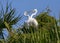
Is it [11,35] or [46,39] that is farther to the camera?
[11,35]

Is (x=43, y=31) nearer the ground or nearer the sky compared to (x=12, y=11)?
nearer the ground

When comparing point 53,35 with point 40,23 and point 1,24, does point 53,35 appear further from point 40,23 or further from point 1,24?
point 1,24

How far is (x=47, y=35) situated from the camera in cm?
469

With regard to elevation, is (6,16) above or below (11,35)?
above

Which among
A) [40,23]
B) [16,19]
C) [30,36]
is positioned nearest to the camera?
[30,36]

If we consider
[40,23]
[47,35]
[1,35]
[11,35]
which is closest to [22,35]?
[11,35]

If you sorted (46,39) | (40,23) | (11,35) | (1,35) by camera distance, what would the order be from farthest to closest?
(1,35) → (40,23) → (11,35) → (46,39)

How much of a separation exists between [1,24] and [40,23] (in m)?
1.25

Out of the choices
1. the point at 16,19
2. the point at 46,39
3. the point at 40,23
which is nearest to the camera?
the point at 46,39

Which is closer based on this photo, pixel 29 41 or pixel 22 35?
pixel 29 41

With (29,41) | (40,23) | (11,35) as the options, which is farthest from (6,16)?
(29,41)

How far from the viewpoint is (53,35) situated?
4629mm

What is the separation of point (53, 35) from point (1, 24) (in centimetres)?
256

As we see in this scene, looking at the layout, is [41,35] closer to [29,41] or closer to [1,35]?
[29,41]
